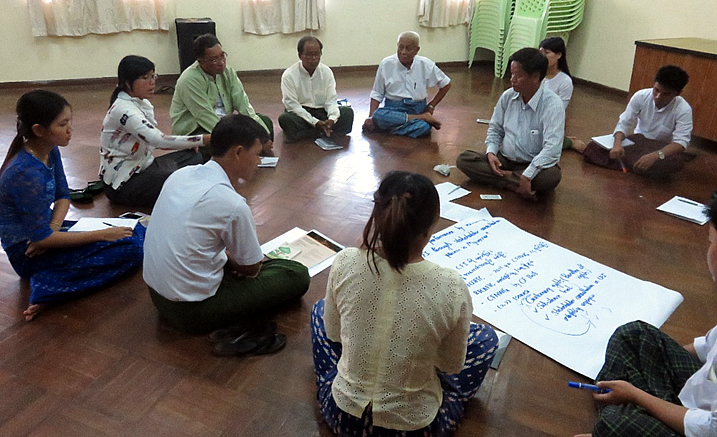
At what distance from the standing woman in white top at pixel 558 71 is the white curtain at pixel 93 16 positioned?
3.97 meters

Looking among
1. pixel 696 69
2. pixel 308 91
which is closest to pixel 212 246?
pixel 308 91

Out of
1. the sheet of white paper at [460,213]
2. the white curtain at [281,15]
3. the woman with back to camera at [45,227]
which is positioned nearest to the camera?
the woman with back to camera at [45,227]

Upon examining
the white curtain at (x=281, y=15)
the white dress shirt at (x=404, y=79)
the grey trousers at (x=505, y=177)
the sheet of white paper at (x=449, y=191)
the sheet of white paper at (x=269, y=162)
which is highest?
the white curtain at (x=281, y=15)

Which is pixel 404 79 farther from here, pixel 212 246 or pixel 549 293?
pixel 212 246

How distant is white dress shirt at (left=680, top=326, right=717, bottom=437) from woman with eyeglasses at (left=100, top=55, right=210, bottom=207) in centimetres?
265

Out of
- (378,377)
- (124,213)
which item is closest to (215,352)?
(378,377)

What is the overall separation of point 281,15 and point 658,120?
432 centimetres

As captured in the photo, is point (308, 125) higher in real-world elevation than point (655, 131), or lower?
lower

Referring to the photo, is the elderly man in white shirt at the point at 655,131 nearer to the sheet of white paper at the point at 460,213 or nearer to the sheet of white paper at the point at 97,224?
the sheet of white paper at the point at 460,213

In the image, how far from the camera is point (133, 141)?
3041mm

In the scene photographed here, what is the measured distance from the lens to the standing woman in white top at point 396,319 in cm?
127

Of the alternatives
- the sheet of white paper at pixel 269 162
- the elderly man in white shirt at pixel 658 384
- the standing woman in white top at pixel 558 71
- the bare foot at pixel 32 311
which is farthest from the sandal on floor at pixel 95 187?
the standing woman in white top at pixel 558 71

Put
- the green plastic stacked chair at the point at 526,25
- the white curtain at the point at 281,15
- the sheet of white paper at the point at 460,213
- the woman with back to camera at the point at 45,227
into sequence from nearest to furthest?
the woman with back to camera at the point at 45,227 → the sheet of white paper at the point at 460,213 → the green plastic stacked chair at the point at 526,25 → the white curtain at the point at 281,15

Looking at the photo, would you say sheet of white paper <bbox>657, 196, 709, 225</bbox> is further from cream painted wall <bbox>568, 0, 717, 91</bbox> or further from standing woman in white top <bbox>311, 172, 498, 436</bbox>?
cream painted wall <bbox>568, 0, 717, 91</bbox>
